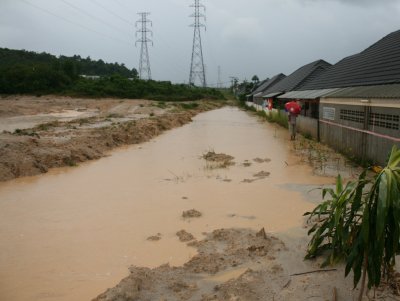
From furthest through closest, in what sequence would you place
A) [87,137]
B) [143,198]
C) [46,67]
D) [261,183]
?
1. [46,67]
2. [87,137]
3. [261,183]
4. [143,198]

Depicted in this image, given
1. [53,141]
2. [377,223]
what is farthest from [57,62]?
[377,223]

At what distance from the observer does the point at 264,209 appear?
24.7 ft

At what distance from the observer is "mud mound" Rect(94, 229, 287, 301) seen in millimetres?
4312

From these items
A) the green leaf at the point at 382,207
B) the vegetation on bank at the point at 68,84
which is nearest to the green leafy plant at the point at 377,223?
the green leaf at the point at 382,207

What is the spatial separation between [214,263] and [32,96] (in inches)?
1633

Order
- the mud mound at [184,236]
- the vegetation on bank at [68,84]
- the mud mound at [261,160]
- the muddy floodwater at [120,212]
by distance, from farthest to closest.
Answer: the vegetation on bank at [68,84] → the mud mound at [261,160] → the mud mound at [184,236] → the muddy floodwater at [120,212]

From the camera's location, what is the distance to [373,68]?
14.3 metres

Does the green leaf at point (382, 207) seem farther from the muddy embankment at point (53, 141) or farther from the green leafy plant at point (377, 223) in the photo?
the muddy embankment at point (53, 141)

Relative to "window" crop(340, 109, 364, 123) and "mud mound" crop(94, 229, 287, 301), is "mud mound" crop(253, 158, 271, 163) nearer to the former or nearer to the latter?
"window" crop(340, 109, 364, 123)

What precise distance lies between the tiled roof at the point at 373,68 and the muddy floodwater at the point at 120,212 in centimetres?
395

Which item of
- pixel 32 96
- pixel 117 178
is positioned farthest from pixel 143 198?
pixel 32 96

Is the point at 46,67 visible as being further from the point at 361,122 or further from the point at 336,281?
the point at 336,281

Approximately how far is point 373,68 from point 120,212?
1120cm

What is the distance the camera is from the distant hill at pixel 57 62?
165 feet
